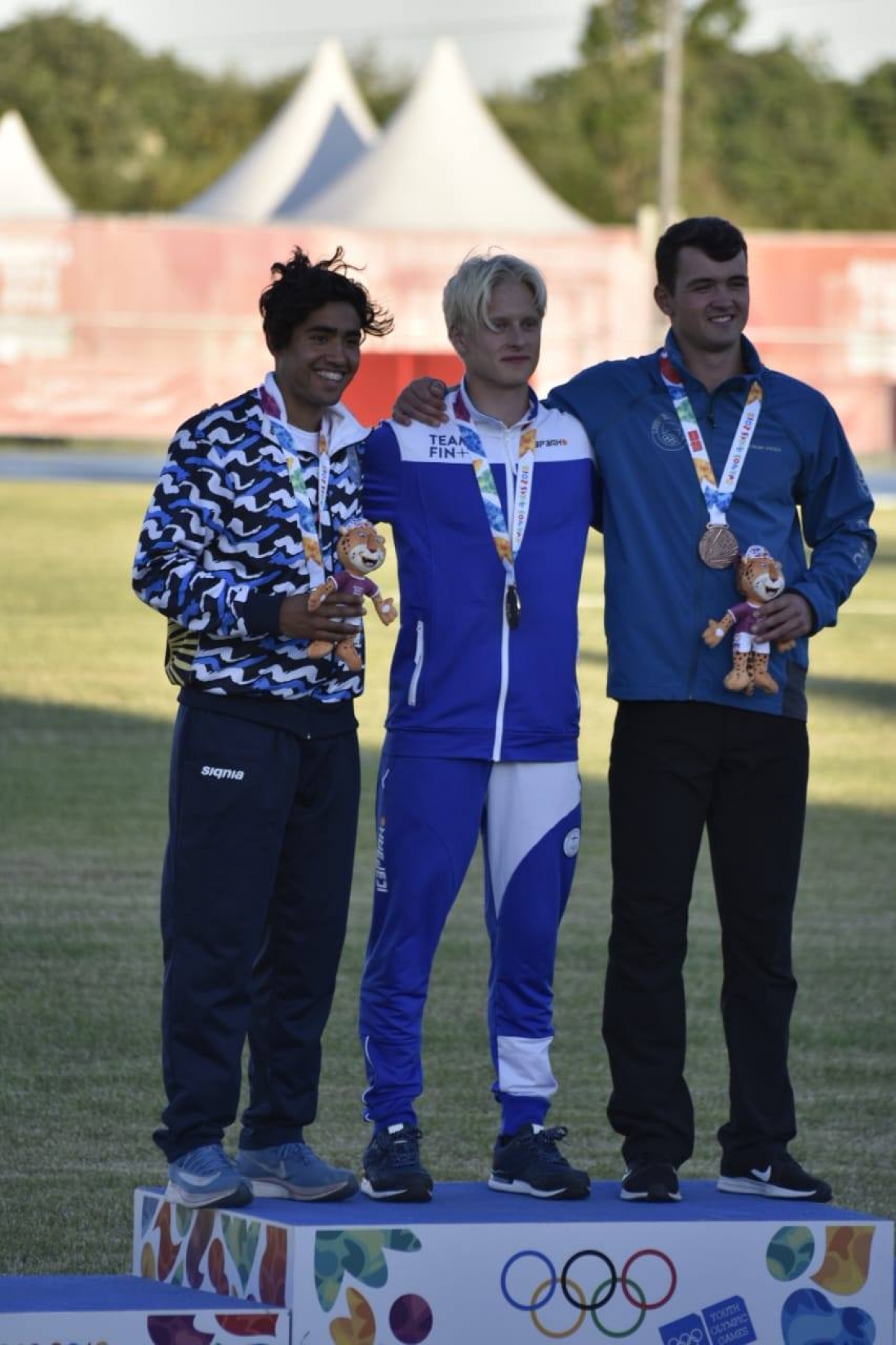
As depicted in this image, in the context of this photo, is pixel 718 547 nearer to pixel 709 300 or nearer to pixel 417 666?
pixel 709 300

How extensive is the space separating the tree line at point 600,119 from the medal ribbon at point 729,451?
49.5 m

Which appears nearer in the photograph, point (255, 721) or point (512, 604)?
point (255, 721)

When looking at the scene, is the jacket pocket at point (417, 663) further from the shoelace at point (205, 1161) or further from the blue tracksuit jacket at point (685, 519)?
the shoelace at point (205, 1161)

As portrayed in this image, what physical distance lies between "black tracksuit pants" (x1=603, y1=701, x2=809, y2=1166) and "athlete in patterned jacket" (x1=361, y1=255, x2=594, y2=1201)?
143mm

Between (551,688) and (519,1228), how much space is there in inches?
40.1

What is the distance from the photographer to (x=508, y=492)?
4637 mm

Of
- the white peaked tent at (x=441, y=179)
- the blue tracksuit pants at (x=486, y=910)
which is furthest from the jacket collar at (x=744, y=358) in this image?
the white peaked tent at (x=441, y=179)

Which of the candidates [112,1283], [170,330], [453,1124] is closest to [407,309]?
[170,330]

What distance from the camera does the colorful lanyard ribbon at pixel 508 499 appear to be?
4.61 m

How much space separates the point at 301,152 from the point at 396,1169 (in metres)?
31.1

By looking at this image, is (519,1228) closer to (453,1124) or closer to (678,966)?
(678,966)

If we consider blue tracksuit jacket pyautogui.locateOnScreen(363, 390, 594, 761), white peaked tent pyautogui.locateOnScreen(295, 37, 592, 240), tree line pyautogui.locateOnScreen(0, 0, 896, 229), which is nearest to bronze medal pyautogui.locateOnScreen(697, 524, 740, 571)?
blue tracksuit jacket pyautogui.locateOnScreen(363, 390, 594, 761)

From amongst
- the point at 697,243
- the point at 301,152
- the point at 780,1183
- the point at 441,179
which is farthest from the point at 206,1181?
the point at 301,152

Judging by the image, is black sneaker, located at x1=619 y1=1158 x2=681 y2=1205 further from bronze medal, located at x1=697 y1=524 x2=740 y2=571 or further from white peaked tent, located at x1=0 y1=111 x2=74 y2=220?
white peaked tent, located at x1=0 y1=111 x2=74 y2=220
